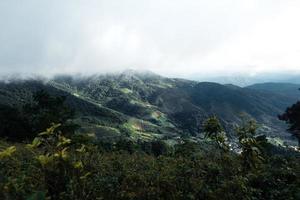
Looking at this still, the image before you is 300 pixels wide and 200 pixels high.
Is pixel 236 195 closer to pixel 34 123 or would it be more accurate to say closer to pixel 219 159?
pixel 219 159

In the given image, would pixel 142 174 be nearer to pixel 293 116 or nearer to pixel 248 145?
pixel 248 145

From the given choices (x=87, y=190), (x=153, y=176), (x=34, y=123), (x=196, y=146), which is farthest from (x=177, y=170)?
(x=34, y=123)

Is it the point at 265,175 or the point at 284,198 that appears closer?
the point at 284,198

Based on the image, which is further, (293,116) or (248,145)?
(293,116)

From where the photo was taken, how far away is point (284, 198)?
10.0 meters

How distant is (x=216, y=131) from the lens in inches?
617

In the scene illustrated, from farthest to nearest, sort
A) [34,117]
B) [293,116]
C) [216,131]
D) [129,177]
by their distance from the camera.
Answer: [34,117] < [293,116] < [216,131] < [129,177]

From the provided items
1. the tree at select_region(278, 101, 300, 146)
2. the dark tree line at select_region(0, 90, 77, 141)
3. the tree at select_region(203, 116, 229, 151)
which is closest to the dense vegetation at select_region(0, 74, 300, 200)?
the tree at select_region(203, 116, 229, 151)

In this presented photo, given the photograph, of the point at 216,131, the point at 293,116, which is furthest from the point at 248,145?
the point at 293,116

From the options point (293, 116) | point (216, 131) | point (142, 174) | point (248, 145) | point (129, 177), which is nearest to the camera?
point (129, 177)

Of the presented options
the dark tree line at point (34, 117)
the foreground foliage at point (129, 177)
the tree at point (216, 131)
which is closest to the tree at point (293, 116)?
the dark tree line at point (34, 117)

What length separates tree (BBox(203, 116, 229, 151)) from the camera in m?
15.4

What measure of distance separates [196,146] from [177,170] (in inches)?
484

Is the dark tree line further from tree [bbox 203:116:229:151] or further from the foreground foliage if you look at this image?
the foreground foliage
